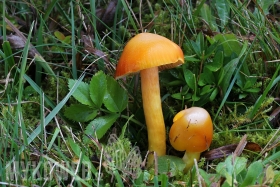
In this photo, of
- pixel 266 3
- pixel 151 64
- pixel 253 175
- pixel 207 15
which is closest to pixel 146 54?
pixel 151 64

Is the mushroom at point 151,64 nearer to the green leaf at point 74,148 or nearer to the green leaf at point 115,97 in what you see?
the green leaf at point 115,97

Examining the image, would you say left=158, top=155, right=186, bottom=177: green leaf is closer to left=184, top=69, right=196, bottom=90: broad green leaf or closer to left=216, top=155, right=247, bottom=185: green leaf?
left=216, top=155, right=247, bottom=185: green leaf

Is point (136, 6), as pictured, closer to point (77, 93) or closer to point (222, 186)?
point (77, 93)

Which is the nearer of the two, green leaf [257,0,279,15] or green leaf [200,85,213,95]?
green leaf [200,85,213,95]

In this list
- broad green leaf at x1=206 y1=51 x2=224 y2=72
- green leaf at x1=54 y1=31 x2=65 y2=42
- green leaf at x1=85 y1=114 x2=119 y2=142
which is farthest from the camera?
green leaf at x1=54 y1=31 x2=65 y2=42

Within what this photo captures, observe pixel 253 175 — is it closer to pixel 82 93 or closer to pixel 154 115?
pixel 154 115

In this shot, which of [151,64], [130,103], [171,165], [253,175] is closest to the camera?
[253,175]

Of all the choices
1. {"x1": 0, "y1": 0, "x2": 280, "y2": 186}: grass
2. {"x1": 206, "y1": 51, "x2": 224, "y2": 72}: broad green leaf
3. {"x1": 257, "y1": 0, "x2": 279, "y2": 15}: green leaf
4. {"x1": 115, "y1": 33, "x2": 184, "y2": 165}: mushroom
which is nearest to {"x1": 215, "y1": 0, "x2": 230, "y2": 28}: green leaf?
{"x1": 0, "y1": 0, "x2": 280, "y2": 186}: grass
